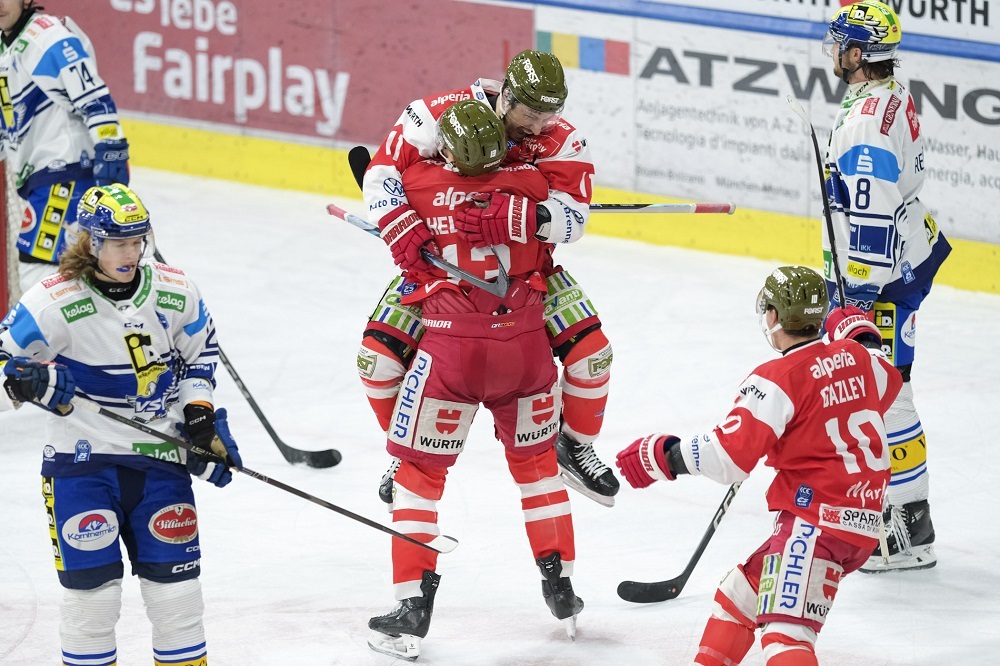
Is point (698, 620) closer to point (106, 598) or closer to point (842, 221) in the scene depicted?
point (842, 221)

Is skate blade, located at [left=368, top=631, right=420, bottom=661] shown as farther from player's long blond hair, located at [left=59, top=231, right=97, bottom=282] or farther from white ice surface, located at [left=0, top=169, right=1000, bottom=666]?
player's long blond hair, located at [left=59, top=231, right=97, bottom=282]

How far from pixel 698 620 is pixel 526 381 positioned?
921 mm

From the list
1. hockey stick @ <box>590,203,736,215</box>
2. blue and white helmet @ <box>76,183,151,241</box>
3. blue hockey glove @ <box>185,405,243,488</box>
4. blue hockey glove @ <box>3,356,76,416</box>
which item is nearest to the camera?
blue hockey glove @ <box>3,356,76,416</box>

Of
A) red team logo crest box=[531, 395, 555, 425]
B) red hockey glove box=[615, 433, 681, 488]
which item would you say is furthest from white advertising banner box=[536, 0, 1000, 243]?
red hockey glove box=[615, 433, 681, 488]

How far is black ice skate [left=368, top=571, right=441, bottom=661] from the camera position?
15.1 feet

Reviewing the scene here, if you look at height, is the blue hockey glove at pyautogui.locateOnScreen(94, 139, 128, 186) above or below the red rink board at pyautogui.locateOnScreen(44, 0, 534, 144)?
below

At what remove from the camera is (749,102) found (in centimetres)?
859

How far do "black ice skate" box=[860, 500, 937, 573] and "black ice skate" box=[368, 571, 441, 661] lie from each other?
152 cm

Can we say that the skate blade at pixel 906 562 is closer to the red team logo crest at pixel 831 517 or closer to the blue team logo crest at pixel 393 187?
the red team logo crest at pixel 831 517

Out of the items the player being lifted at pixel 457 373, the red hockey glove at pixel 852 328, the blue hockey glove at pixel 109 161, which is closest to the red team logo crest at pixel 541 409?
A: the player being lifted at pixel 457 373

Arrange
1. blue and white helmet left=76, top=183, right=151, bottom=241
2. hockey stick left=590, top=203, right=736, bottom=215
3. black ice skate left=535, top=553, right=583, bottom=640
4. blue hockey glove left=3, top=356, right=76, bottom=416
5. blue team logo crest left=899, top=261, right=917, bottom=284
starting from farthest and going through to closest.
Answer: hockey stick left=590, top=203, right=736, bottom=215, blue team logo crest left=899, top=261, right=917, bottom=284, black ice skate left=535, top=553, right=583, bottom=640, blue and white helmet left=76, top=183, right=151, bottom=241, blue hockey glove left=3, top=356, right=76, bottom=416

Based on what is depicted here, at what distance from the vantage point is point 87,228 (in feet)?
12.6

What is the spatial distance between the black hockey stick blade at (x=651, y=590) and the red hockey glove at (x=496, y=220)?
1202 millimetres

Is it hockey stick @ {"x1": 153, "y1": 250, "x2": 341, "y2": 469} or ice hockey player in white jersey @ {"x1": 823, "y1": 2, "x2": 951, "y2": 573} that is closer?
ice hockey player in white jersey @ {"x1": 823, "y1": 2, "x2": 951, "y2": 573}
